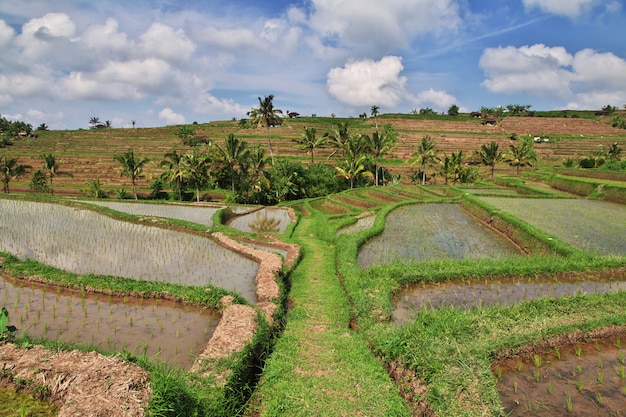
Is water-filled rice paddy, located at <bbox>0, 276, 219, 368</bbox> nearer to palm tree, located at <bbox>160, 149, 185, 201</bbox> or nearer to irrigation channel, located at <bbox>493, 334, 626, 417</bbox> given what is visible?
irrigation channel, located at <bbox>493, 334, 626, 417</bbox>

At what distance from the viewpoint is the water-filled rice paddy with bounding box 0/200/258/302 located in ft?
32.6

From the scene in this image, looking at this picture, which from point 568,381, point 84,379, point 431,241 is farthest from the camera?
point 431,241

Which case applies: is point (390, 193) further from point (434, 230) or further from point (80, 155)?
point (80, 155)

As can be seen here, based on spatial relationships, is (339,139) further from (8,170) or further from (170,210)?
(8,170)

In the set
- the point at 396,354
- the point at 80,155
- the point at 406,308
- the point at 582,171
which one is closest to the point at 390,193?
the point at 582,171

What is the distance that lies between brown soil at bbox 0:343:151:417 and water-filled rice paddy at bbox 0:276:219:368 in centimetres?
142

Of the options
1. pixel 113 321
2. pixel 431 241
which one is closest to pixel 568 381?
pixel 113 321

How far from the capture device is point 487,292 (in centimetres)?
856

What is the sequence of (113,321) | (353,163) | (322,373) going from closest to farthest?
(322,373) → (113,321) → (353,163)

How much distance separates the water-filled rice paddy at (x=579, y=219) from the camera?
38.2 feet

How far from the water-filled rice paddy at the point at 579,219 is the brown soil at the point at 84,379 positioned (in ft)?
40.3

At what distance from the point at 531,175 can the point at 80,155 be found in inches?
2076

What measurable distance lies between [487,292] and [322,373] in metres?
5.20

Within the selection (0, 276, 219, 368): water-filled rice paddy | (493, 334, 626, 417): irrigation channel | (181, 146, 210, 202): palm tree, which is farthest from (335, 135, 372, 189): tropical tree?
(493, 334, 626, 417): irrigation channel
